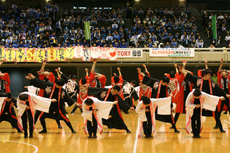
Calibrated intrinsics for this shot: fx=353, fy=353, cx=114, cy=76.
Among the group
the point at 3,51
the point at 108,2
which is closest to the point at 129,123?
the point at 3,51

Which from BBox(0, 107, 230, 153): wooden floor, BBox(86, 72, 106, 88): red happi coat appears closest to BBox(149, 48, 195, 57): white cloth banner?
BBox(86, 72, 106, 88): red happi coat

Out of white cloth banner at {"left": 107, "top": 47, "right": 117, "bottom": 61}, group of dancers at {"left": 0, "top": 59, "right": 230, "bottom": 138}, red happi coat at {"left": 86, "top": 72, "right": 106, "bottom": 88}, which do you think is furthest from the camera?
white cloth banner at {"left": 107, "top": 47, "right": 117, "bottom": 61}

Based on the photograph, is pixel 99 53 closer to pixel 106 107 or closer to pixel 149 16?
pixel 149 16

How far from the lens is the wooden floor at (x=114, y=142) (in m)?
8.27

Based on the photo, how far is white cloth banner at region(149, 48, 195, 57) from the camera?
23609 mm

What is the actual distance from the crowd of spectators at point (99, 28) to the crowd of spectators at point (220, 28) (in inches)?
55.3

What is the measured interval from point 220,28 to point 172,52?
7877mm

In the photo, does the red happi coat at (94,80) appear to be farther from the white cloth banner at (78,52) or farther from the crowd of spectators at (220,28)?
the crowd of spectators at (220,28)

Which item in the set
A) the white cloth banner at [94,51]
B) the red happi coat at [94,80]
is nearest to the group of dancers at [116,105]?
the red happi coat at [94,80]

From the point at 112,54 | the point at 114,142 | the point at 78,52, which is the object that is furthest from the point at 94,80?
the point at 112,54

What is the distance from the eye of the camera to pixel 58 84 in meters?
10.4

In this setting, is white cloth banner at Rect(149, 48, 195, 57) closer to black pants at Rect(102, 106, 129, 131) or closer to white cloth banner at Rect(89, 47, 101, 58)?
white cloth banner at Rect(89, 47, 101, 58)

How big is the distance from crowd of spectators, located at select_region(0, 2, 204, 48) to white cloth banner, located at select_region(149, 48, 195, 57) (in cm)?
87

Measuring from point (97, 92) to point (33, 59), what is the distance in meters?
12.8
